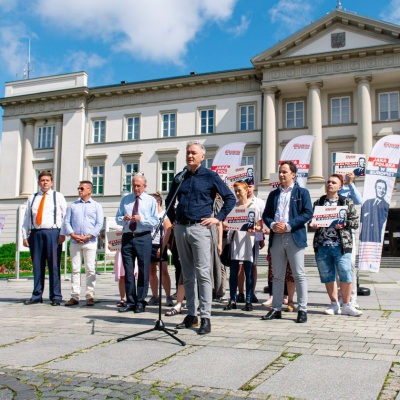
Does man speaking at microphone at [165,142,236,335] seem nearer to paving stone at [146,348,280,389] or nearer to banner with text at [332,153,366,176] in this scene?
paving stone at [146,348,280,389]

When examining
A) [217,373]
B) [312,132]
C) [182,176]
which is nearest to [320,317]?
[182,176]

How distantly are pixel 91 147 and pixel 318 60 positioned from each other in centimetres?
1883

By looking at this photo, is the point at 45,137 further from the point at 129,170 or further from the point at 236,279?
the point at 236,279

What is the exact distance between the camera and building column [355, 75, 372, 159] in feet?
104

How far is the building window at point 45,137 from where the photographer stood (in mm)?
41062

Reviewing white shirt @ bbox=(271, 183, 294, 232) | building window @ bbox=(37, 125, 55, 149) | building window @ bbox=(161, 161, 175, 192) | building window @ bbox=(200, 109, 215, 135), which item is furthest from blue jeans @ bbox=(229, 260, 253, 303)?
building window @ bbox=(37, 125, 55, 149)

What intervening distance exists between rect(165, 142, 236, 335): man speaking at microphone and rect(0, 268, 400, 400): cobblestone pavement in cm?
46

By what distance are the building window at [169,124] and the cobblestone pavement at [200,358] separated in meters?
32.0

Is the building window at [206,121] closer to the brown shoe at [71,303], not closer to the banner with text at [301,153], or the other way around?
the banner with text at [301,153]

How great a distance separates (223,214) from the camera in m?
5.79

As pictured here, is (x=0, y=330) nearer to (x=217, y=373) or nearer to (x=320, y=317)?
(x=217, y=373)

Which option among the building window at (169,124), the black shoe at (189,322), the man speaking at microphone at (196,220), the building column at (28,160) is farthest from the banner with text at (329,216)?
the building column at (28,160)

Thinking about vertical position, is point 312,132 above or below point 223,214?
above

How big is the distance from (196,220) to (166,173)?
106 feet
